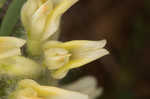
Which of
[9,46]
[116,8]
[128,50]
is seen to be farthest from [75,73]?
[9,46]

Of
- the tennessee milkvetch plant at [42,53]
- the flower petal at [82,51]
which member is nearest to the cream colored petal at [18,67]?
the tennessee milkvetch plant at [42,53]

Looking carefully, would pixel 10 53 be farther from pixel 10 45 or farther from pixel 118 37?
pixel 118 37

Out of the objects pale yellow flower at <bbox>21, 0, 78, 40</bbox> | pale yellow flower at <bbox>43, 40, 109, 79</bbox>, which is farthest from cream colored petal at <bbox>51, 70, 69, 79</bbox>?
pale yellow flower at <bbox>21, 0, 78, 40</bbox>

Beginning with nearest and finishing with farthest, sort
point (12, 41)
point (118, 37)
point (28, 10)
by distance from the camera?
point (12, 41), point (28, 10), point (118, 37)

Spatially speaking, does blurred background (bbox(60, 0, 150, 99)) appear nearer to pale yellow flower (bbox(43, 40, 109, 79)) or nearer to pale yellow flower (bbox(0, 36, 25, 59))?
pale yellow flower (bbox(43, 40, 109, 79))

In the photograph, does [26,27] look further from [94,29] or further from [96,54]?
[94,29]

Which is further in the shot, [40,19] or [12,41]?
[40,19]

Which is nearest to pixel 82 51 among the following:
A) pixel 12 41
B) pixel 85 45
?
pixel 85 45
